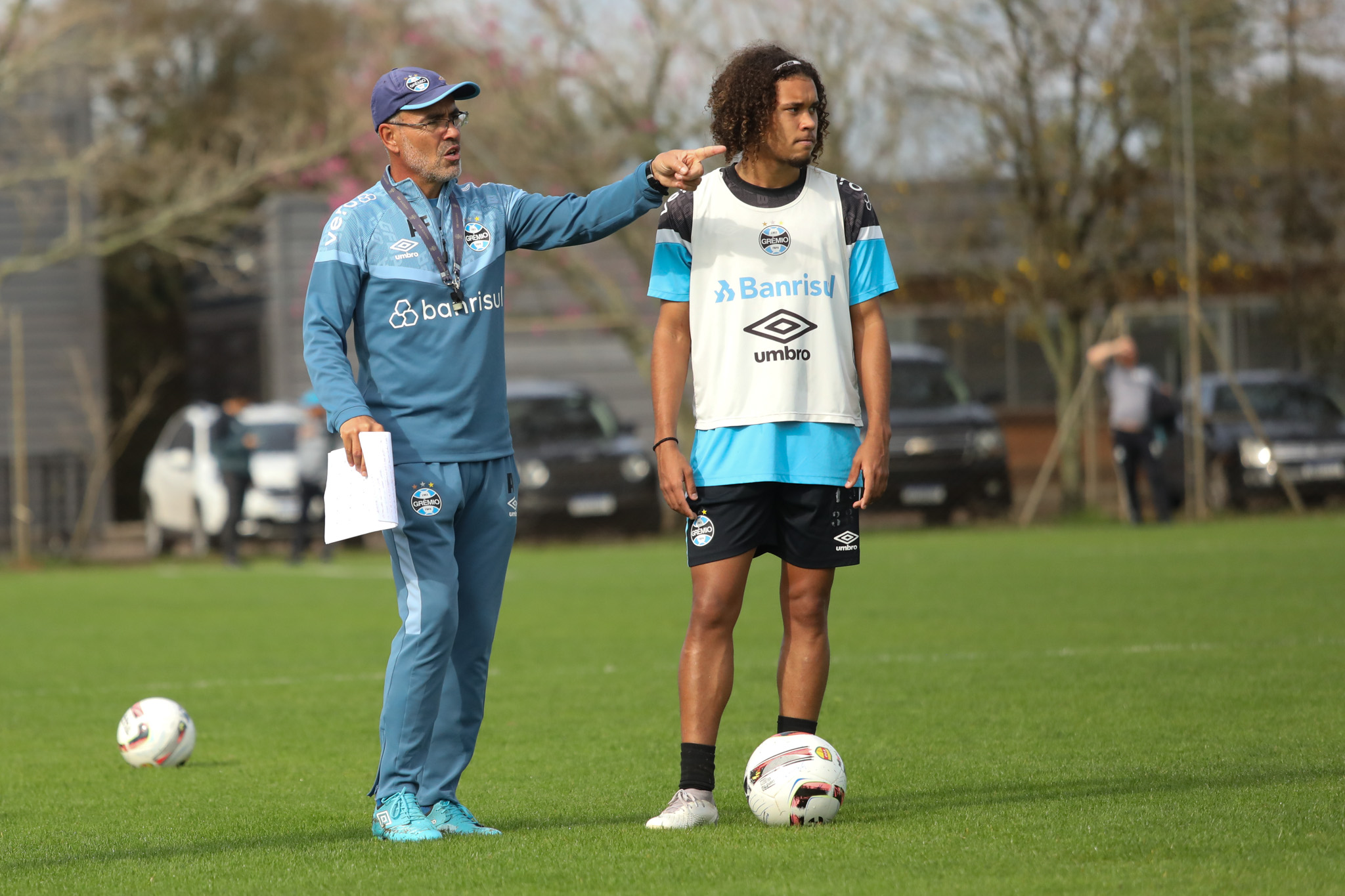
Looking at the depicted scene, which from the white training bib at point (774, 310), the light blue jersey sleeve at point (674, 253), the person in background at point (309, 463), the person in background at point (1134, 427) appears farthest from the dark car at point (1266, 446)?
the light blue jersey sleeve at point (674, 253)

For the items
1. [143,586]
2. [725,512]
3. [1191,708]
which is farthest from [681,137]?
[725,512]

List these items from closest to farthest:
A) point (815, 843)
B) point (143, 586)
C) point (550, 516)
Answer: point (815, 843) → point (143, 586) → point (550, 516)

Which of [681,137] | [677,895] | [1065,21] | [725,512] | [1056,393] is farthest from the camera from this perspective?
[1056,393]

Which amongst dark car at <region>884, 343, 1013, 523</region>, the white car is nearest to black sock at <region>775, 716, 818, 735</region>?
dark car at <region>884, 343, 1013, 523</region>

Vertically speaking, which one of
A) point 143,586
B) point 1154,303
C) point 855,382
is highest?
point 1154,303

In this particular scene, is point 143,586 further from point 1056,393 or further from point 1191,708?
point 1056,393

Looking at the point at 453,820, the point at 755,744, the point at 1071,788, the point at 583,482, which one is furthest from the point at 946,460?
the point at 453,820

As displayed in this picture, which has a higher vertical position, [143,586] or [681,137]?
[681,137]

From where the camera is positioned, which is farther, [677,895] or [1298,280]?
[1298,280]

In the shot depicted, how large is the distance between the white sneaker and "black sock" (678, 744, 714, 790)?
0.02 meters

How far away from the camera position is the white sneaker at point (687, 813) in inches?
195

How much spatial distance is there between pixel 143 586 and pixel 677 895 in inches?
546

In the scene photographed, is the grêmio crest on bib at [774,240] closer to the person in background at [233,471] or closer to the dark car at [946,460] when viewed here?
the dark car at [946,460]

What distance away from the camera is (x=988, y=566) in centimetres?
1488
